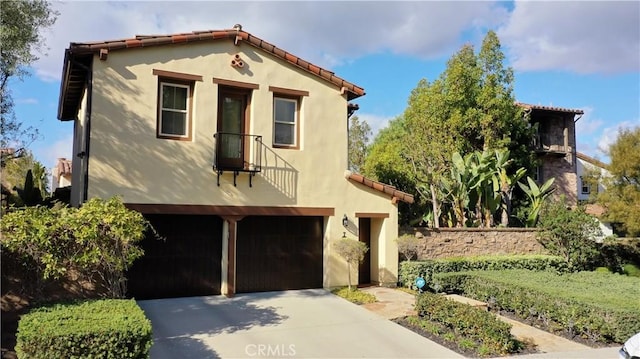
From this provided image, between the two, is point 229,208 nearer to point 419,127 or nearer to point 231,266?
point 231,266

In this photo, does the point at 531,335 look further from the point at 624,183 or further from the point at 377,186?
the point at 624,183

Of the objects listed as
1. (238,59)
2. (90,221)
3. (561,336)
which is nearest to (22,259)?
(90,221)

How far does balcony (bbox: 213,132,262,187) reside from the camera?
13320 mm

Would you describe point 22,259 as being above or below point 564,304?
above

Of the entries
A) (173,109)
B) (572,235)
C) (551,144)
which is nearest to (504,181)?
(572,235)

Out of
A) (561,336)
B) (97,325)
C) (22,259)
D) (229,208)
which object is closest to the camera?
(97,325)

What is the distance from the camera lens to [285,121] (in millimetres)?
14703

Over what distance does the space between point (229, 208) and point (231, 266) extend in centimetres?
169

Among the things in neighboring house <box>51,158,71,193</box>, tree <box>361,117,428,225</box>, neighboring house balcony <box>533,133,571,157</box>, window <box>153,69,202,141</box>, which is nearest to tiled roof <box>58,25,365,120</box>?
window <box>153,69,202,141</box>

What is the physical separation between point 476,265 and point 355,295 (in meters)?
5.93

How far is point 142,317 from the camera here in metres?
7.54

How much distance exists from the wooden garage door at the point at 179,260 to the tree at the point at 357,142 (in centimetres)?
1867

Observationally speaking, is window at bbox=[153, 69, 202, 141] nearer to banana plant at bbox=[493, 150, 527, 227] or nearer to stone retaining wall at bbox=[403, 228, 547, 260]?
stone retaining wall at bbox=[403, 228, 547, 260]

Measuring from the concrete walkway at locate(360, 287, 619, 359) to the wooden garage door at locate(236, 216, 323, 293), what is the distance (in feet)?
7.07
